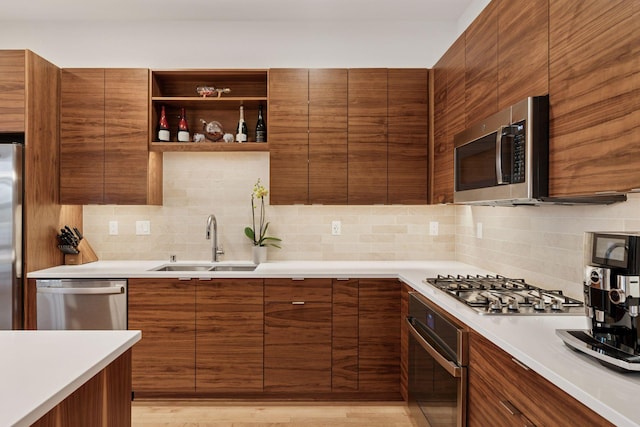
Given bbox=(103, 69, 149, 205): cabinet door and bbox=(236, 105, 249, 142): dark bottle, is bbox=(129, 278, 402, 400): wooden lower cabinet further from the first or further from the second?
bbox=(236, 105, 249, 142): dark bottle

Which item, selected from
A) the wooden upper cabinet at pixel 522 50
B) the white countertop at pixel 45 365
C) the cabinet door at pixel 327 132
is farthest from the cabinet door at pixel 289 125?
the white countertop at pixel 45 365

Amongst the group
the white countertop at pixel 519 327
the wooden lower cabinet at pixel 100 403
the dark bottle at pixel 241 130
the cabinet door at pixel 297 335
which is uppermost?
A: the dark bottle at pixel 241 130

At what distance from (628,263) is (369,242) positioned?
2.45 metres

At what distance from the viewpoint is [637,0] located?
1.18 metres

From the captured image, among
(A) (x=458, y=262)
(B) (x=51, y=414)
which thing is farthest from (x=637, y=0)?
(A) (x=458, y=262)

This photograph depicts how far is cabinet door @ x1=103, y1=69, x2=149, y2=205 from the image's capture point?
10.5 feet

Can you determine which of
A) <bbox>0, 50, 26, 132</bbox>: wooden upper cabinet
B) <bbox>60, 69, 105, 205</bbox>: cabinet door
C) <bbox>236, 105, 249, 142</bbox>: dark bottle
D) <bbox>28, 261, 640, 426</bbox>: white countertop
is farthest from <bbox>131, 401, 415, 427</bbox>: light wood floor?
<bbox>0, 50, 26, 132</bbox>: wooden upper cabinet

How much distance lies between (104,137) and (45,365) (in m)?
2.42

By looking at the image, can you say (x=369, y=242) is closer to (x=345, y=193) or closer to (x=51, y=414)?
(x=345, y=193)

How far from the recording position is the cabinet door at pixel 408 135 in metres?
3.24

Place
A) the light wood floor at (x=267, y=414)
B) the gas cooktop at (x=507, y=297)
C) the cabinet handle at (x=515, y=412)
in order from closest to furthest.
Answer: the cabinet handle at (x=515, y=412)
the gas cooktop at (x=507, y=297)
the light wood floor at (x=267, y=414)

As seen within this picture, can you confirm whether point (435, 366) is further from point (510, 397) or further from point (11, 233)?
point (11, 233)

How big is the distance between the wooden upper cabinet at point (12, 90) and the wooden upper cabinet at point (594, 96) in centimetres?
301

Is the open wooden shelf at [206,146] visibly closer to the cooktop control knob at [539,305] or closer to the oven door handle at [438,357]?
the oven door handle at [438,357]
